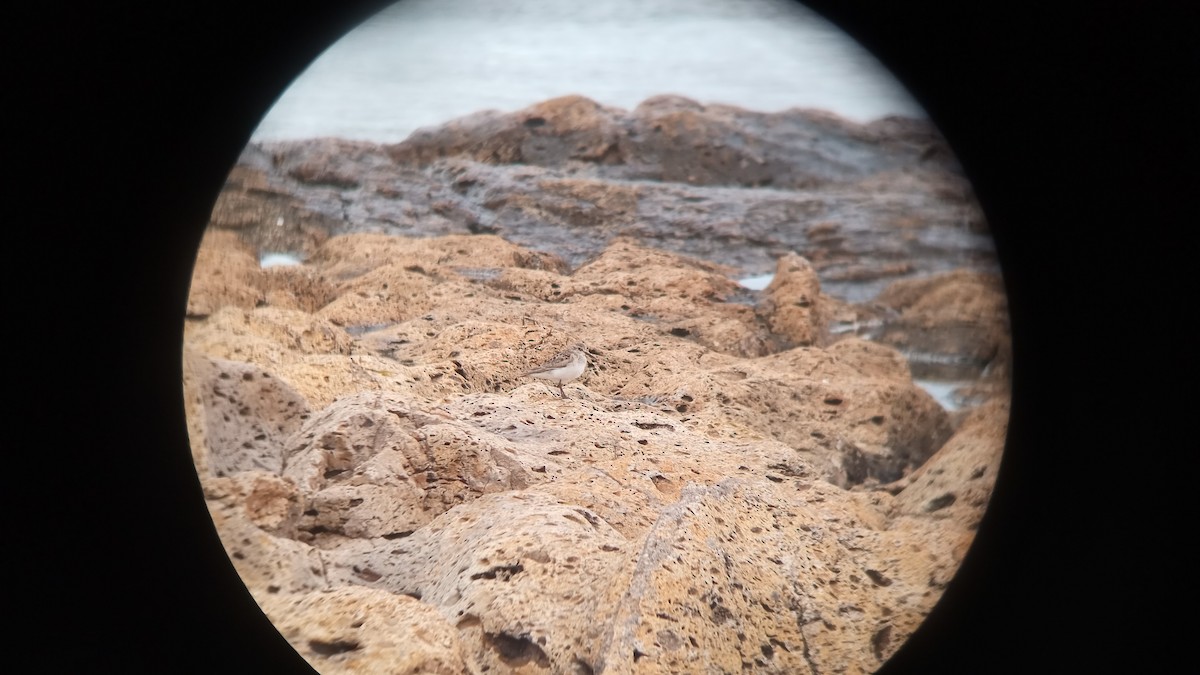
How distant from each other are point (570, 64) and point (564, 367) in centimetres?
81

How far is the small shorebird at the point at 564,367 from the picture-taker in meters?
2.43

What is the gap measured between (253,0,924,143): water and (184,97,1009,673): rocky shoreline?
0.21 feet

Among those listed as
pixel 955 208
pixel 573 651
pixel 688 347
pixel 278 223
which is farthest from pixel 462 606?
pixel 955 208

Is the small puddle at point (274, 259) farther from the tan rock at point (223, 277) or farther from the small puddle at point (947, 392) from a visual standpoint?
the small puddle at point (947, 392)

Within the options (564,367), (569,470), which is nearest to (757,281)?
(564,367)

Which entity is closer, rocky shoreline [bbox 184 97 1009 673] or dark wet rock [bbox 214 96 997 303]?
rocky shoreline [bbox 184 97 1009 673]

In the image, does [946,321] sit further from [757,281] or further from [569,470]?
[569,470]

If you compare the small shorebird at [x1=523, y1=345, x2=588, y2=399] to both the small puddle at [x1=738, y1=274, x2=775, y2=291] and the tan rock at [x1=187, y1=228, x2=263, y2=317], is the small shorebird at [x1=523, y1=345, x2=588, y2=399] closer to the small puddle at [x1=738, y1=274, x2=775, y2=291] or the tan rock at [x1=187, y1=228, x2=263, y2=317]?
the small puddle at [x1=738, y1=274, x2=775, y2=291]

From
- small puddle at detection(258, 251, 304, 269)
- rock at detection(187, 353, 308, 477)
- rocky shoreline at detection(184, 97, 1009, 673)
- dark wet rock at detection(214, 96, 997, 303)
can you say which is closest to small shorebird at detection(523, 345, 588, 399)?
rocky shoreline at detection(184, 97, 1009, 673)

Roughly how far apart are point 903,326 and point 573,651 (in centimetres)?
116

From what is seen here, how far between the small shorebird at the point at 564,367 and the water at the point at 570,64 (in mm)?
693

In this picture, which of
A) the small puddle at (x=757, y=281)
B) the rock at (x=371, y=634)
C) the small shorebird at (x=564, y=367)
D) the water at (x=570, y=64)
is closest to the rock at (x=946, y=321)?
the small puddle at (x=757, y=281)

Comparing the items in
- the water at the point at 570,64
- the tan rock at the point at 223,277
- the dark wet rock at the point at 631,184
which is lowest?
the tan rock at the point at 223,277

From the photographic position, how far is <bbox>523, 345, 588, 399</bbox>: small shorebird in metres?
2.43
